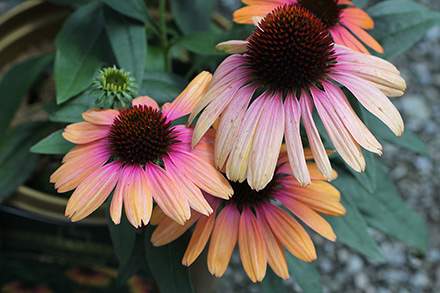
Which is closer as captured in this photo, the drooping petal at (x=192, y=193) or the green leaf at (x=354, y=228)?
the drooping petal at (x=192, y=193)

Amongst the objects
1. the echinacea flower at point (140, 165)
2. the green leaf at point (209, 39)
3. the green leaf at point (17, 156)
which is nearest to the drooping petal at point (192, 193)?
the echinacea flower at point (140, 165)

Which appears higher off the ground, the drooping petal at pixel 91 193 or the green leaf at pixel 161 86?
the drooping petal at pixel 91 193

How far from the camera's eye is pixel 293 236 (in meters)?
0.39

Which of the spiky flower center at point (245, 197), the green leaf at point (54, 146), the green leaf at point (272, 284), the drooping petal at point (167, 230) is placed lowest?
the green leaf at point (272, 284)

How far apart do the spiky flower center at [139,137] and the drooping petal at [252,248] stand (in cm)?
9

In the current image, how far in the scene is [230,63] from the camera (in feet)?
1.25

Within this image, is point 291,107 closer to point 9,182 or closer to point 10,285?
point 9,182

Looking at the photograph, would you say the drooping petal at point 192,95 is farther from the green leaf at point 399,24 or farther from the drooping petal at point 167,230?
the green leaf at point 399,24

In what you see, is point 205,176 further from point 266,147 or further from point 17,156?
point 17,156

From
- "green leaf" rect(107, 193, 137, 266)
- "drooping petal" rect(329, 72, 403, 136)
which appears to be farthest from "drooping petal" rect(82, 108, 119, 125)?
"drooping petal" rect(329, 72, 403, 136)

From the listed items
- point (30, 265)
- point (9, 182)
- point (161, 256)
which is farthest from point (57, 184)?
point (30, 265)

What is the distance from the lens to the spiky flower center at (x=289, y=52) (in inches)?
14.5

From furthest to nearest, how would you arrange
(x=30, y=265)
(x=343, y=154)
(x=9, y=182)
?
(x=30, y=265)
(x=9, y=182)
(x=343, y=154)

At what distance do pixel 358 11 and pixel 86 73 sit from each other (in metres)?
0.32
